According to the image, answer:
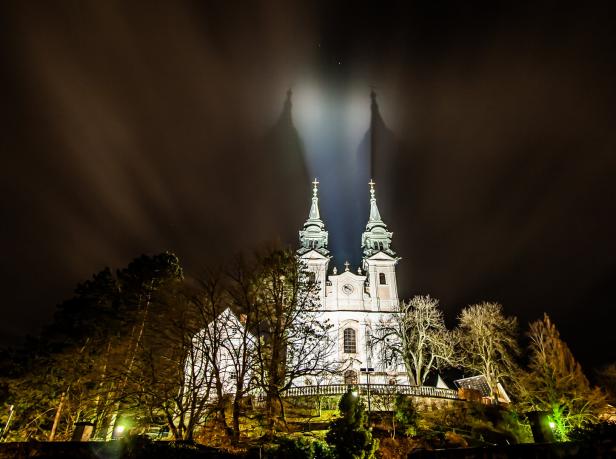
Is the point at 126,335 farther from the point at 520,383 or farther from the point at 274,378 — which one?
the point at 520,383

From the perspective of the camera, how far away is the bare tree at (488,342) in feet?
105

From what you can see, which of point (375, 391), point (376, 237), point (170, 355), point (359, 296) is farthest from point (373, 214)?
point (170, 355)

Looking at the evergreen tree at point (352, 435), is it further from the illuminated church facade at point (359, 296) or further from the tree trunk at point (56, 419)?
the illuminated church facade at point (359, 296)

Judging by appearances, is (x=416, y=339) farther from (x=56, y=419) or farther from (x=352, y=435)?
(x=56, y=419)

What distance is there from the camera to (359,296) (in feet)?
141

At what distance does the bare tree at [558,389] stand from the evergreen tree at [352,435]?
1053 cm

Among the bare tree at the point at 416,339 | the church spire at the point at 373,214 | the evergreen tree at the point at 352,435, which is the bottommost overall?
the evergreen tree at the point at 352,435

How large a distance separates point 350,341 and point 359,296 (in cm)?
546

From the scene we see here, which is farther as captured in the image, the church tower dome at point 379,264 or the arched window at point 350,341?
the church tower dome at point 379,264

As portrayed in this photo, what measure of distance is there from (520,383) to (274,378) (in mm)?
21334

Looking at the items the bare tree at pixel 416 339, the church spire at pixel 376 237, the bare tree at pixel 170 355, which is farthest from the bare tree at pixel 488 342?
the bare tree at pixel 170 355

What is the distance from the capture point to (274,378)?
17812 mm

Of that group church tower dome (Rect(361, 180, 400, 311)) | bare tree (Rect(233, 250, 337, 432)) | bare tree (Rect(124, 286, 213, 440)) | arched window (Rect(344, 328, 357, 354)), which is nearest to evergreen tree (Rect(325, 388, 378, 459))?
bare tree (Rect(233, 250, 337, 432))

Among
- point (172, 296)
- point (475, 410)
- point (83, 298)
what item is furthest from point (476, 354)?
point (83, 298)
